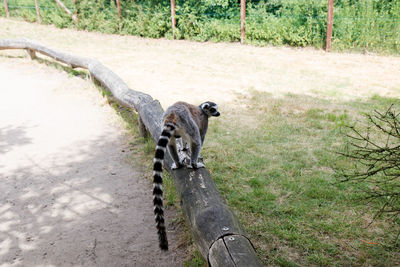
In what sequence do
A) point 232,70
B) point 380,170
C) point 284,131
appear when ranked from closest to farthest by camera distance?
point 380,170 < point 284,131 < point 232,70

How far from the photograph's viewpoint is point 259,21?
16000mm

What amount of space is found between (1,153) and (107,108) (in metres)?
2.98

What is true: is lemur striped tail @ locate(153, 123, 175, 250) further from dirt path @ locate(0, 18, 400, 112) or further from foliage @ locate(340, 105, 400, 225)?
dirt path @ locate(0, 18, 400, 112)

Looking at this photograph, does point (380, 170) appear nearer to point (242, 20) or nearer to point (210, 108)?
point (210, 108)

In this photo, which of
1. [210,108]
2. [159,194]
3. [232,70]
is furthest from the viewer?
[232,70]

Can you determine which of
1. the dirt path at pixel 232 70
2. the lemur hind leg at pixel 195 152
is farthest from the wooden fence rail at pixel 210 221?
the dirt path at pixel 232 70

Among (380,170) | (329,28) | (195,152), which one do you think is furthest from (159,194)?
(329,28)

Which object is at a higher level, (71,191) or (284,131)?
(284,131)

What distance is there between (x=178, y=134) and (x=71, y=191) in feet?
7.36

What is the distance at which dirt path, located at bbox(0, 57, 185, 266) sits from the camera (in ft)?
14.4

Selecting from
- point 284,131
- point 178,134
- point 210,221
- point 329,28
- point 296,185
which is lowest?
point 296,185

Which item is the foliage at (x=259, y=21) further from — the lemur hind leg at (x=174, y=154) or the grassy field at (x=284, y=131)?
the lemur hind leg at (x=174, y=154)

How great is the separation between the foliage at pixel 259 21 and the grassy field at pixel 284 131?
754 mm

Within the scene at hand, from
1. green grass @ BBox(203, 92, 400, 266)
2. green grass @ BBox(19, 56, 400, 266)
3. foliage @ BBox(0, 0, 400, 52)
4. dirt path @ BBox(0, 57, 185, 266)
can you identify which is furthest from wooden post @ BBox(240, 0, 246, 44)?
dirt path @ BBox(0, 57, 185, 266)
